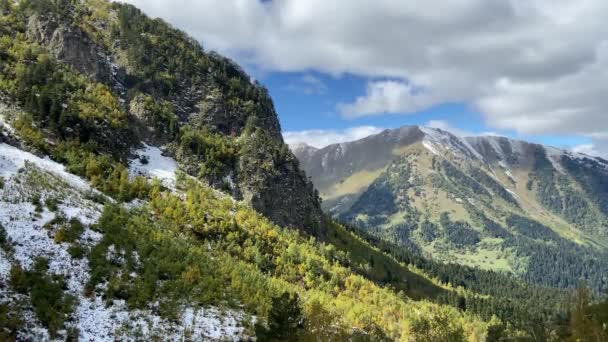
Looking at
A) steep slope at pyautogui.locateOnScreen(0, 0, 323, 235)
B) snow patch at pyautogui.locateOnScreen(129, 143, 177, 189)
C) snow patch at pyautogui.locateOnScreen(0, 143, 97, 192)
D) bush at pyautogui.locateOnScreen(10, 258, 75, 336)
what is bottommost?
bush at pyautogui.locateOnScreen(10, 258, 75, 336)

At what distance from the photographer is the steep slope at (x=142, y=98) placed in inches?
3273

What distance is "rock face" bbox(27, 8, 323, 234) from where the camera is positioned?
102 metres

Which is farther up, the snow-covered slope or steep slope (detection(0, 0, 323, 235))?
steep slope (detection(0, 0, 323, 235))

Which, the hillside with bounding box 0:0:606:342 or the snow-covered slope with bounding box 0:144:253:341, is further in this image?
the hillside with bounding box 0:0:606:342

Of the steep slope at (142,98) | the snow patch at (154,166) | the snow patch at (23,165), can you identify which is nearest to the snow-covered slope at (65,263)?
the snow patch at (23,165)

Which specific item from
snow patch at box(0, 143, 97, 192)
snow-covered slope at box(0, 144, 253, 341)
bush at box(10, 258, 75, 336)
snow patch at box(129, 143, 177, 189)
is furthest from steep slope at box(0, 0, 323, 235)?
bush at box(10, 258, 75, 336)

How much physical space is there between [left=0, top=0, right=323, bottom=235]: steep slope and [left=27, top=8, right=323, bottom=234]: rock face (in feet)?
0.90

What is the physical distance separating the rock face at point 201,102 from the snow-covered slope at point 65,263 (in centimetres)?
4145

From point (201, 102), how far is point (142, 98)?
17388mm

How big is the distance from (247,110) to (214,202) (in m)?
42.5

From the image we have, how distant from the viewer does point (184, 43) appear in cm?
13412

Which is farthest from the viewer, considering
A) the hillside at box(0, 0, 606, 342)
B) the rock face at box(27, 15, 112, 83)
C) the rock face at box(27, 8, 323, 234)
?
the rock face at box(27, 15, 112, 83)

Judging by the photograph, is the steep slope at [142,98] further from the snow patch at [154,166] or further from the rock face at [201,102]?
the snow patch at [154,166]

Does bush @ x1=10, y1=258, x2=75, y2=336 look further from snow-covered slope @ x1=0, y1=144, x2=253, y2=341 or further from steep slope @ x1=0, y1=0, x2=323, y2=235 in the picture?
steep slope @ x1=0, y1=0, x2=323, y2=235
